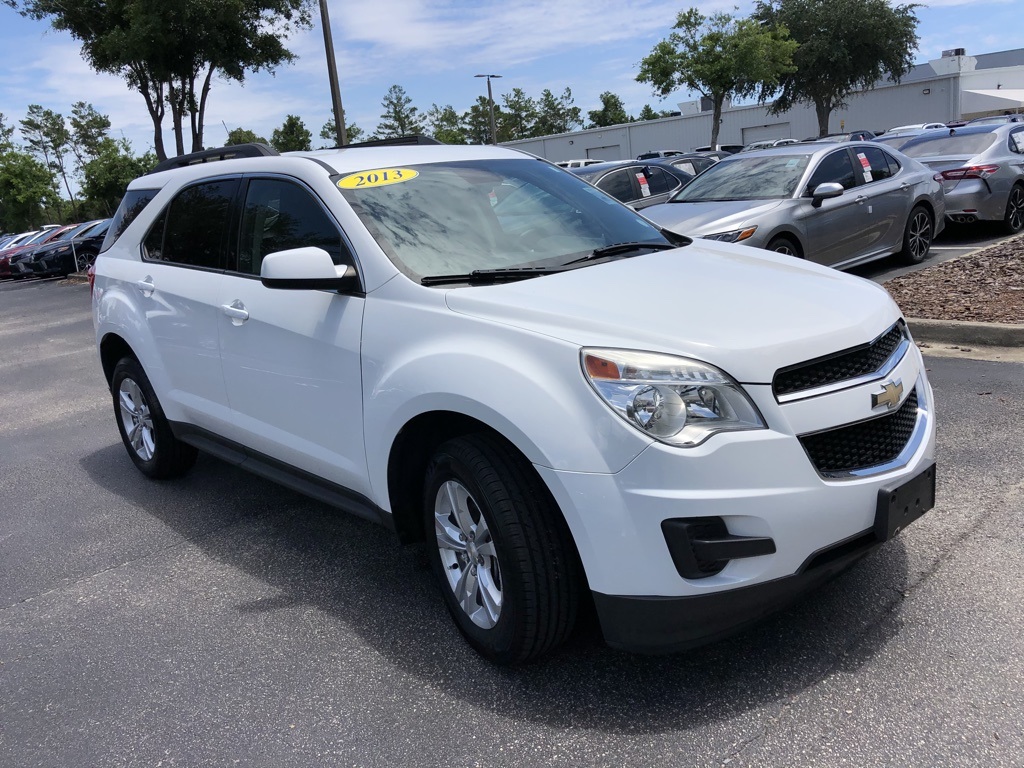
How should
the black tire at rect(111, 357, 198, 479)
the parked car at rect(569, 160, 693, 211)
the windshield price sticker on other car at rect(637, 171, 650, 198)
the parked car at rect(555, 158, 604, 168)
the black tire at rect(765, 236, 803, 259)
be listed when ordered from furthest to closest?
the parked car at rect(555, 158, 604, 168)
the windshield price sticker on other car at rect(637, 171, 650, 198)
the parked car at rect(569, 160, 693, 211)
the black tire at rect(765, 236, 803, 259)
the black tire at rect(111, 357, 198, 479)

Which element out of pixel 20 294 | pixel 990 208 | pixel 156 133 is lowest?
pixel 20 294

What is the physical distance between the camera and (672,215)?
28.8ft

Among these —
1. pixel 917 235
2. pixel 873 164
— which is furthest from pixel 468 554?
pixel 917 235

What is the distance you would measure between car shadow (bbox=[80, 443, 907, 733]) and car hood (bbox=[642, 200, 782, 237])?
193 inches

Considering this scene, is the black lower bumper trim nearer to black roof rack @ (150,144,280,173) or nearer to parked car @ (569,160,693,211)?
black roof rack @ (150,144,280,173)

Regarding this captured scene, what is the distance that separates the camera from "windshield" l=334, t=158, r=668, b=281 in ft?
11.5

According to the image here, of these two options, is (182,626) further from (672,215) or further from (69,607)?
(672,215)

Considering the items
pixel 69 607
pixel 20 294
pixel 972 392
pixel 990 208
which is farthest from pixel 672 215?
pixel 20 294

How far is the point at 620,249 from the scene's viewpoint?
375cm

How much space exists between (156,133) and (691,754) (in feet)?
92.4

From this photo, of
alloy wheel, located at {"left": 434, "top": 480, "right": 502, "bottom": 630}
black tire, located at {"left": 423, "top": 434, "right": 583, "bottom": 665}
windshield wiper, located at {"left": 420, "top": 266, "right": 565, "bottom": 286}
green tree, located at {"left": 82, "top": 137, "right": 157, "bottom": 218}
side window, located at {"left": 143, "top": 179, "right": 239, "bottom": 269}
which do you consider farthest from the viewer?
green tree, located at {"left": 82, "top": 137, "right": 157, "bottom": 218}

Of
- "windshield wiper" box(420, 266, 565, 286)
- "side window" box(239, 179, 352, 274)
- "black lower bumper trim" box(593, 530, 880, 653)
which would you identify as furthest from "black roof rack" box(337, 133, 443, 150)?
"black lower bumper trim" box(593, 530, 880, 653)

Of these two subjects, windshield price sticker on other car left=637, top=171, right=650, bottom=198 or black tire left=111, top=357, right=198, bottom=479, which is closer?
black tire left=111, top=357, right=198, bottom=479

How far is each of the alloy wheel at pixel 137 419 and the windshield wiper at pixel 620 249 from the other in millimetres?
2960
